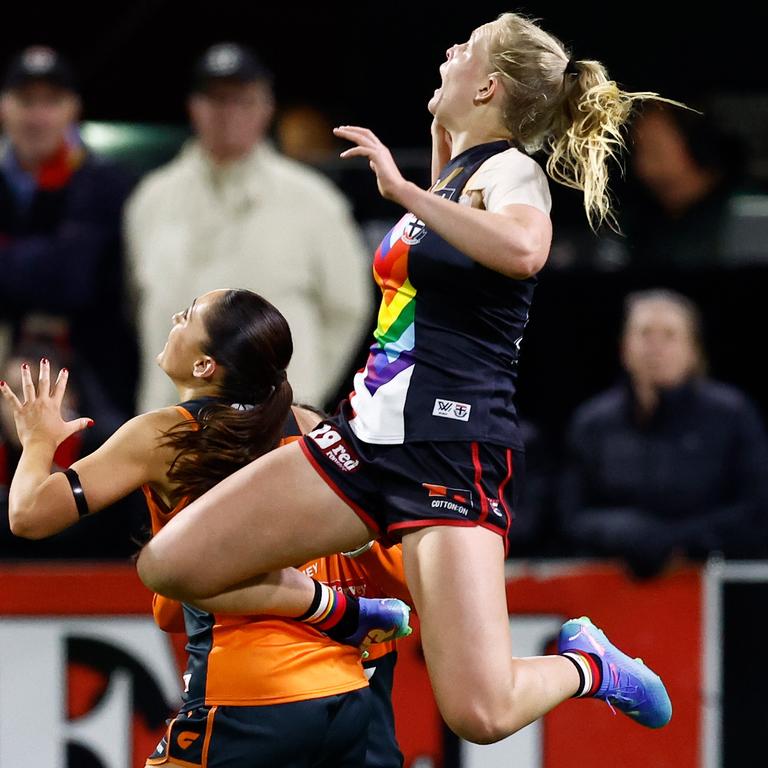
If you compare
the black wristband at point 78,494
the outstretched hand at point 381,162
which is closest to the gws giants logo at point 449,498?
the outstretched hand at point 381,162

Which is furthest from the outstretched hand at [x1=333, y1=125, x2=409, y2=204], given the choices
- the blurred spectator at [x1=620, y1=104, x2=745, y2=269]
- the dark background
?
the dark background

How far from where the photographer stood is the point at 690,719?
5090 mm

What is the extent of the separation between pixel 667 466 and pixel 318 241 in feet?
5.05

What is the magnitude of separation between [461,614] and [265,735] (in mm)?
507

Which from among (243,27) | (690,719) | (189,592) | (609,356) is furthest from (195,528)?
(243,27)

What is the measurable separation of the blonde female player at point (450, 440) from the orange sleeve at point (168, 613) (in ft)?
0.89

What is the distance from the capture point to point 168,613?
390 centimetres

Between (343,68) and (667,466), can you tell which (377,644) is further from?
(343,68)

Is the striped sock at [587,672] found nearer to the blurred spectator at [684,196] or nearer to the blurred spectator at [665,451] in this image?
the blurred spectator at [665,451]

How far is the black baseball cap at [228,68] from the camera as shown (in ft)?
20.2

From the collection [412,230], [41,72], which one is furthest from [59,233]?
[412,230]

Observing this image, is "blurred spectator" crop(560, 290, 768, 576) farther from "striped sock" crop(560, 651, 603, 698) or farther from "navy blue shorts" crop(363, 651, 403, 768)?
"navy blue shorts" crop(363, 651, 403, 768)

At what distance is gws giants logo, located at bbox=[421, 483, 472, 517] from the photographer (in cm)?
363

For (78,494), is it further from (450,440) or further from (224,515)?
(450,440)
